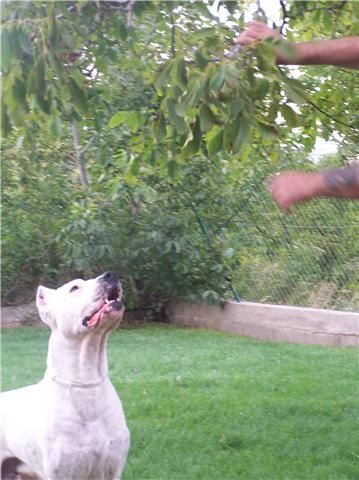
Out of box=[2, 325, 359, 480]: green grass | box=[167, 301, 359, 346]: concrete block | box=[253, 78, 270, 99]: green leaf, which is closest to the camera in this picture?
box=[253, 78, 270, 99]: green leaf

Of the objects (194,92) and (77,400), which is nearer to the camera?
(77,400)

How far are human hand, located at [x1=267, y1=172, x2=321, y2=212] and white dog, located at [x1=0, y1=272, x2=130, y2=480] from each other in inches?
68.6

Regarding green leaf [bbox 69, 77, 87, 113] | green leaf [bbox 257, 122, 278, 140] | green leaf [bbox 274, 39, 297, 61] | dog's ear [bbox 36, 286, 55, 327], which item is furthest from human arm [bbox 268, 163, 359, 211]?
green leaf [bbox 69, 77, 87, 113]

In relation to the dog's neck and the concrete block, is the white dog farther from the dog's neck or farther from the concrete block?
the concrete block

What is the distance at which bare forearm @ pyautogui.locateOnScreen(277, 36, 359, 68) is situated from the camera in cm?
289

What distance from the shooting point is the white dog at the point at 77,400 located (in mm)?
4000

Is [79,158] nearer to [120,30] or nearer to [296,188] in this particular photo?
[120,30]

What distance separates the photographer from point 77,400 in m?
4.06

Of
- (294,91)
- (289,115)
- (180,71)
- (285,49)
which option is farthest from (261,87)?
(285,49)

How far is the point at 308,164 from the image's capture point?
35.8 ft

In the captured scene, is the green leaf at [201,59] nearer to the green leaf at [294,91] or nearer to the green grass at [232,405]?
the green leaf at [294,91]

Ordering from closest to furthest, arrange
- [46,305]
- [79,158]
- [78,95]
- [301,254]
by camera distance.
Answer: [46,305] < [78,95] < [301,254] < [79,158]

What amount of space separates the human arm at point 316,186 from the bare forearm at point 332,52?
25.3 inches

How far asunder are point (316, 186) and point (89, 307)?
1.89 m
